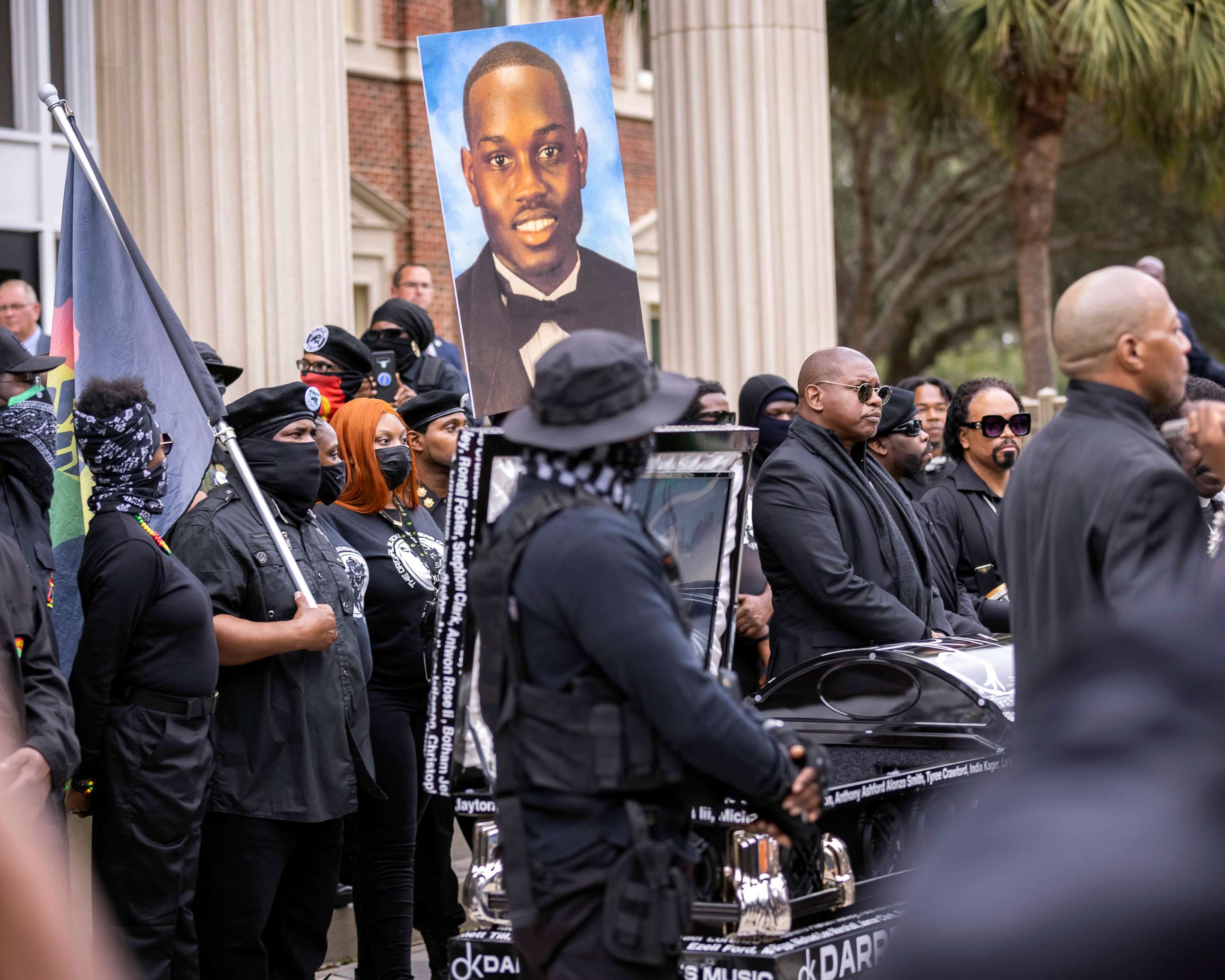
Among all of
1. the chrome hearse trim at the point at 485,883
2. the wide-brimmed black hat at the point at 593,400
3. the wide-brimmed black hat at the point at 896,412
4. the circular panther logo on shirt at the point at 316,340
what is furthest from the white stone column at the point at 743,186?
the wide-brimmed black hat at the point at 593,400

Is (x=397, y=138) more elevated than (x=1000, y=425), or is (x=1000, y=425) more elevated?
(x=397, y=138)

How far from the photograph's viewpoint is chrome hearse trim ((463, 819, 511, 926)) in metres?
4.54

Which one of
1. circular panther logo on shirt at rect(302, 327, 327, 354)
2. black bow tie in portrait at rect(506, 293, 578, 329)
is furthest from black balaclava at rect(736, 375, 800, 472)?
circular panther logo on shirt at rect(302, 327, 327, 354)

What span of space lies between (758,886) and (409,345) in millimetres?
4914

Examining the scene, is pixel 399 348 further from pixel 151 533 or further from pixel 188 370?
pixel 151 533

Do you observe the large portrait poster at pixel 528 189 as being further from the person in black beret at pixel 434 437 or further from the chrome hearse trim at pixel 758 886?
the chrome hearse trim at pixel 758 886

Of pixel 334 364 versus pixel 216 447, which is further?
pixel 334 364

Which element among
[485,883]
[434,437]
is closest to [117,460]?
[485,883]

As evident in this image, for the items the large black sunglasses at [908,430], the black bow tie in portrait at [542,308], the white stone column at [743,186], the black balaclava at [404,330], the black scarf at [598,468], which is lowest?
the black scarf at [598,468]

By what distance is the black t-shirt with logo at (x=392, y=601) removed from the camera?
5914 mm

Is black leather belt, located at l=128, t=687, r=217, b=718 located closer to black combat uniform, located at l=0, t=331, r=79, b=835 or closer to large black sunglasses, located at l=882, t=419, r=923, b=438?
black combat uniform, located at l=0, t=331, r=79, b=835

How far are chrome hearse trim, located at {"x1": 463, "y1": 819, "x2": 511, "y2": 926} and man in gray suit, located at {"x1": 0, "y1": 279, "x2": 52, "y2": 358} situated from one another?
559 cm

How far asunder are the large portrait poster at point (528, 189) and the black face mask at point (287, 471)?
87 centimetres

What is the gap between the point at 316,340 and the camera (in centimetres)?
729
